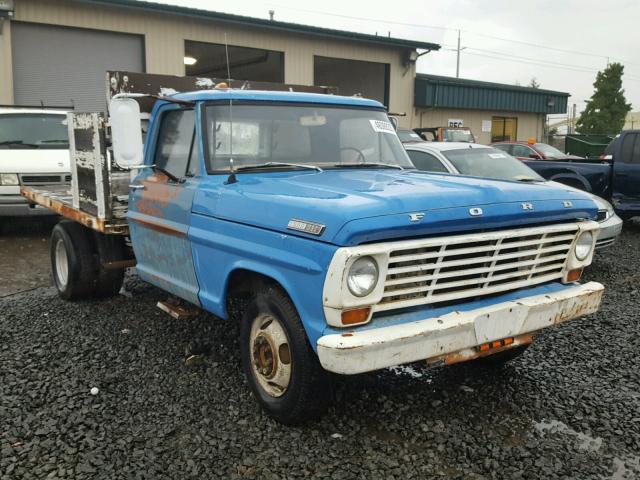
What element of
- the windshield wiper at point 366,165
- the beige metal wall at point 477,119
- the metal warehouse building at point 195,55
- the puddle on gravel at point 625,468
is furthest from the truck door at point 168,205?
the beige metal wall at point 477,119

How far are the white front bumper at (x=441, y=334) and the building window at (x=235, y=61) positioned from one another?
48.4 ft

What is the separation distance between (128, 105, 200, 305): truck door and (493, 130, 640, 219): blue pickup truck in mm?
7695

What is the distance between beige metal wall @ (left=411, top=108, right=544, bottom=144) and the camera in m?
22.2

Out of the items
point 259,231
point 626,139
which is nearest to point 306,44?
point 626,139

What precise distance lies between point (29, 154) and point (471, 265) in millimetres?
8074

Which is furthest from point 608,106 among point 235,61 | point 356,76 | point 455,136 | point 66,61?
point 66,61

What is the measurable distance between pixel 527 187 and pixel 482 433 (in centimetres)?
148

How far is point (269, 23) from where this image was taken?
668 inches

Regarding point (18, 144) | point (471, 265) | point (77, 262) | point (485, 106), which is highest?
point (485, 106)

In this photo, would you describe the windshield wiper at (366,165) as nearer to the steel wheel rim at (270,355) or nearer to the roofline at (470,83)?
the steel wheel rim at (270,355)

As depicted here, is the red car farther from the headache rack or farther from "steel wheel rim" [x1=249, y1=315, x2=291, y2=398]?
"steel wheel rim" [x1=249, y1=315, x2=291, y2=398]

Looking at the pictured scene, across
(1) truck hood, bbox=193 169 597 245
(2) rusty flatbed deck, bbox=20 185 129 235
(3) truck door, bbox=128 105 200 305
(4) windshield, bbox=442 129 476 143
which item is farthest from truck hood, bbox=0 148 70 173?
(4) windshield, bbox=442 129 476 143

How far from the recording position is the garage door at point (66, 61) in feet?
45.4

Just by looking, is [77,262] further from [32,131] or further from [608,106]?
[608,106]
